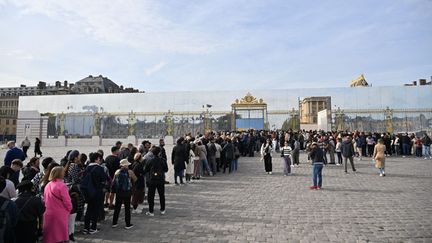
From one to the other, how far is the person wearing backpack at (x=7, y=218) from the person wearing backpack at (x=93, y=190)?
1833 millimetres

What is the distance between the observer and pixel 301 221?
21.0 feet

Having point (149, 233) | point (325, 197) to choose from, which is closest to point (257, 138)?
point (325, 197)

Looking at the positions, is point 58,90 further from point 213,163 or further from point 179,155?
point 179,155

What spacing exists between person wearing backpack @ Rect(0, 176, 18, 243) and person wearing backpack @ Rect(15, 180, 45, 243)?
0.14 m

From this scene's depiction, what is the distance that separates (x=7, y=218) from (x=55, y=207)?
3.05 feet

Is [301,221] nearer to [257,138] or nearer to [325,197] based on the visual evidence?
[325,197]

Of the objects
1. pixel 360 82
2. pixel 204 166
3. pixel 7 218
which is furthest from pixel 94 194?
pixel 360 82

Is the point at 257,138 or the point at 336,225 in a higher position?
the point at 257,138

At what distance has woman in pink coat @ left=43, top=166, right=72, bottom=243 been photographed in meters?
4.63

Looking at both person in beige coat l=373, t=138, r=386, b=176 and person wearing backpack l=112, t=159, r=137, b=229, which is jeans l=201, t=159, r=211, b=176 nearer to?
person wearing backpack l=112, t=159, r=137, b=229

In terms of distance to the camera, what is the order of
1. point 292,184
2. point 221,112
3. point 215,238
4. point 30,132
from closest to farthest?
point 215,238
point 292,184
point 221,112
point 30,132

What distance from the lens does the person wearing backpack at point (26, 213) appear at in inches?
160

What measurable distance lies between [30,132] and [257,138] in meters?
27.5

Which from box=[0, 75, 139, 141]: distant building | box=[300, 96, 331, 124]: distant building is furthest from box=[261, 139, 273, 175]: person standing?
box=[0, 75, 139, 141]: distant building
